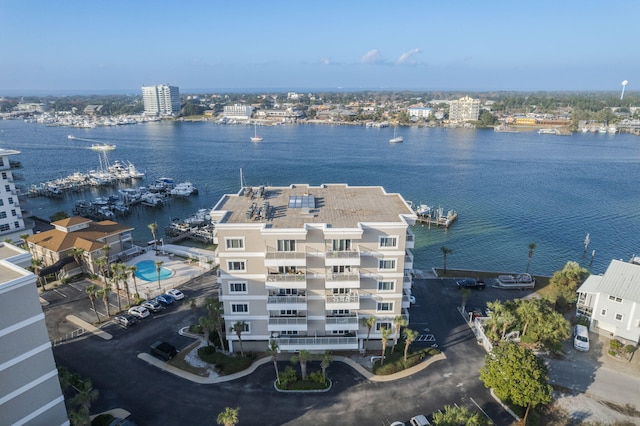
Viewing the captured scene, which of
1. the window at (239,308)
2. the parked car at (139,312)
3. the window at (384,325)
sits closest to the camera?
the window at (239,308)

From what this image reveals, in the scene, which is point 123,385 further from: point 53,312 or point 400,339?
point 400,339

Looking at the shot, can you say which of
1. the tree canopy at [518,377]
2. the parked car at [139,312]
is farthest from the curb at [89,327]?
the tree canopy at [518,377]

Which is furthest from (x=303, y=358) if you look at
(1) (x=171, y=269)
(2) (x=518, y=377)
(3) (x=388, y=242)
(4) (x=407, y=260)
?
(1) (x=171, y=269)

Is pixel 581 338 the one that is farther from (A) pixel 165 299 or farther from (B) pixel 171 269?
(B) pixel 171 269

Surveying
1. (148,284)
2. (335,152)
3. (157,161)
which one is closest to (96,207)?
(148,284)

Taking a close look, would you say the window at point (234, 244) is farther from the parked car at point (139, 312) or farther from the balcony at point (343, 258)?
the parked car at point (139, 312)

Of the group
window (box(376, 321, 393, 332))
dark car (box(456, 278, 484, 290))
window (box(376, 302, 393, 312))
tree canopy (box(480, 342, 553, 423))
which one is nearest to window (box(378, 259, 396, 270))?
window (box(376, 302, 393, 312))
